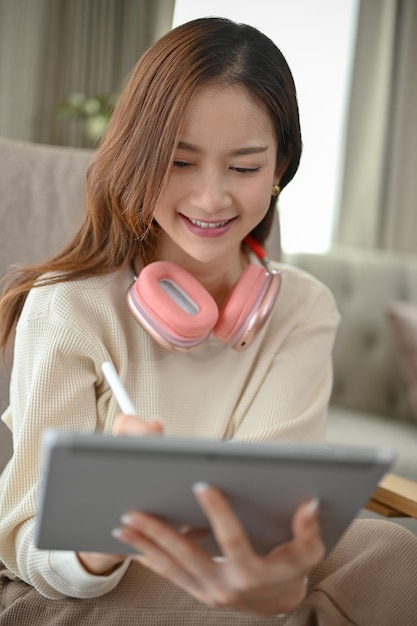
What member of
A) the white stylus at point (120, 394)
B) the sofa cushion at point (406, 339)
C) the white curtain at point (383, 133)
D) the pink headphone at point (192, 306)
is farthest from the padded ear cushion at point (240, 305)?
the white curtain at point (383, 133)

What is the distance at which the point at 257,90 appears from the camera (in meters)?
1.15

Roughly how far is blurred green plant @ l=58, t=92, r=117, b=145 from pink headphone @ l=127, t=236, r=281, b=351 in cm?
175

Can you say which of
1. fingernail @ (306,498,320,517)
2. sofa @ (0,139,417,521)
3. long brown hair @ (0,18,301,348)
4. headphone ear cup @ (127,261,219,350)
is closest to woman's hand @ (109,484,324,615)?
fingernail @ (306,498,320,517)

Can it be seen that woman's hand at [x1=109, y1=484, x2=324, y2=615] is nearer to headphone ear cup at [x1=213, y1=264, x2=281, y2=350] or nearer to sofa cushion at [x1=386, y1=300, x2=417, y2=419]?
headphone ear cup at [x1=213, y1=264, x2=281, y2=350]

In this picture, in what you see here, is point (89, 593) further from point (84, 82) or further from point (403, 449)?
point (84, 82)

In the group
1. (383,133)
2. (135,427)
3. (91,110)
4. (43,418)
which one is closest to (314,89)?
(383,133)

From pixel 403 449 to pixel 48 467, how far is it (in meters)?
1.61

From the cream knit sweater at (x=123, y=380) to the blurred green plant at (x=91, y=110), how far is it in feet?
5.44

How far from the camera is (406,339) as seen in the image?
2.29m

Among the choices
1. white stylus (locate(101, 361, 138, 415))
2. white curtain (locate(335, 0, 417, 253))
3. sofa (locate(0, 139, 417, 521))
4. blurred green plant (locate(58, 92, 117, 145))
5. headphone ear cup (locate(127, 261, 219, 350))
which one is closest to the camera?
white stylus (locate(101, 361, 138, 415))

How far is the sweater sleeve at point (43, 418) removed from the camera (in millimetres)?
1013

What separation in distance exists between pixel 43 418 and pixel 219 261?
39 cm

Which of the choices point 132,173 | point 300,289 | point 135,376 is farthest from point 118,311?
point 300,289

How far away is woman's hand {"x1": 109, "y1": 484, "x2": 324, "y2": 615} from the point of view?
30.2 inches
